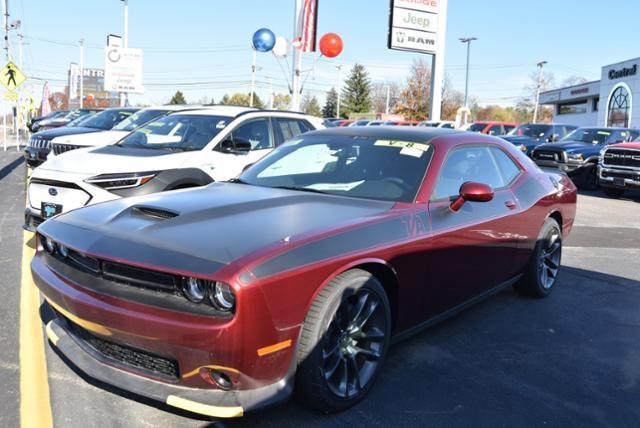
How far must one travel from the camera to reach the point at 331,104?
8694 cm

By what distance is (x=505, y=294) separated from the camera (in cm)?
566

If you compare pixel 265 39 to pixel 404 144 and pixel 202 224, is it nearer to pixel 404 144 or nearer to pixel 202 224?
pixel 404 144

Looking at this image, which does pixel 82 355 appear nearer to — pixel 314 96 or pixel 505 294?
pixel 505 294

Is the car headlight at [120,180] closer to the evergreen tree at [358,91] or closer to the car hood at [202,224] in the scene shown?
the car hood at [202,224]

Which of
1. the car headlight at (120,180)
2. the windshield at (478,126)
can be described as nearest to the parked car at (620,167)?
the car headlight at (120,180)

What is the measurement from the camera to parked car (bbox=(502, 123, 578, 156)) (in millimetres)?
18875

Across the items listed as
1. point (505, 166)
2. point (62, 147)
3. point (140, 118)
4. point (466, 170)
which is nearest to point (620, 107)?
point (140, 118)

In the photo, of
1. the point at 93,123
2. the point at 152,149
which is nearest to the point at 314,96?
the point at 93,123

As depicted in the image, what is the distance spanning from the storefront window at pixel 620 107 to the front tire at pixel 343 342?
1649 inches

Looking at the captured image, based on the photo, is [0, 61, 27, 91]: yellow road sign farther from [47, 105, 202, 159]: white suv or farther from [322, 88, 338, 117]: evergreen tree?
[322, 88, 338, 117]: evergreen tree

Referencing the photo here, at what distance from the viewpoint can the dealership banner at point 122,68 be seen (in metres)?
32.0

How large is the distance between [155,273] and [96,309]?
14.3 inches

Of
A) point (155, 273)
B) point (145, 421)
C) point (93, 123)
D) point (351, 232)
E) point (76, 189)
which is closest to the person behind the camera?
point (155, 273)

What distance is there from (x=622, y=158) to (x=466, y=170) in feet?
35.6
